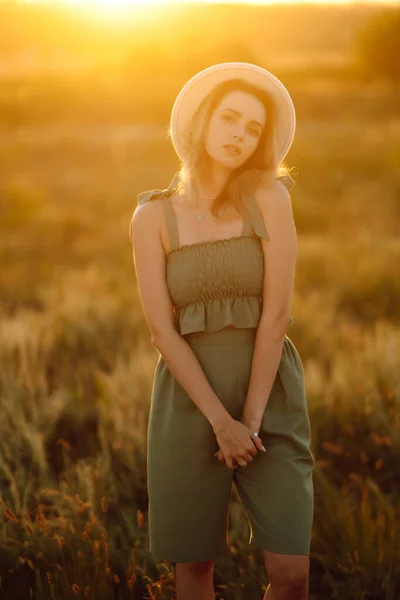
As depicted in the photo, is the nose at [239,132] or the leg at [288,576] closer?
the leg at [288,576]

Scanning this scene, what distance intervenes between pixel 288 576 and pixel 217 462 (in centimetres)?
43

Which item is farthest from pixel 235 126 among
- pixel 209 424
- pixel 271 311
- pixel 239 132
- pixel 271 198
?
pixel 209 424

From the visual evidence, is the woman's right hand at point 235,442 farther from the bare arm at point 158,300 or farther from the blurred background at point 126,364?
the blurred background at point 126,364

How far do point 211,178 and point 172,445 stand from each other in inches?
36.6

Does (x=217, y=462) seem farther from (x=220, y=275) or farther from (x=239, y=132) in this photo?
(x=239, y=132)

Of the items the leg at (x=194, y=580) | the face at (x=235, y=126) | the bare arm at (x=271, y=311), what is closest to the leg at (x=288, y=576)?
the leg at (x=194, y=580)

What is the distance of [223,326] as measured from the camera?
258cm

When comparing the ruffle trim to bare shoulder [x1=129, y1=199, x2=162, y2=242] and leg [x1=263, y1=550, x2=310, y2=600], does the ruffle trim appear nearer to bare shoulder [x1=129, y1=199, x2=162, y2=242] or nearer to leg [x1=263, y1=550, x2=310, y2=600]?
bare shoulder [x1=129, y1=199, x2=162, y2=242]

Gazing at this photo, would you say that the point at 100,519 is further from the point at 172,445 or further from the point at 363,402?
the point at 363,402

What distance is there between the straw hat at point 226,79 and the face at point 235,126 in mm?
57

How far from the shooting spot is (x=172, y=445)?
263 cm

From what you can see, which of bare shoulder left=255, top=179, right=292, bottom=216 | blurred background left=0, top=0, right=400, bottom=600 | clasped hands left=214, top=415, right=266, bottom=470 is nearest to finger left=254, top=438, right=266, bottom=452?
clasped hands left=214, top=415, right=266, bottom=470

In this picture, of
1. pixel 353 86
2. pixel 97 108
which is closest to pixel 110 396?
pixel 97 108

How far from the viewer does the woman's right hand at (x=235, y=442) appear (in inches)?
97.5
